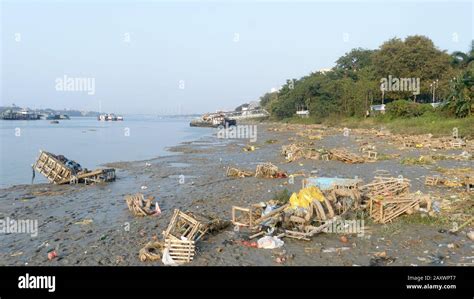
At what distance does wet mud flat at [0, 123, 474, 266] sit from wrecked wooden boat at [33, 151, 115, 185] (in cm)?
63

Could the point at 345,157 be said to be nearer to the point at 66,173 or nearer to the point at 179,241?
the point at 66,173

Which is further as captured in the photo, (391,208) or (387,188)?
(387,188)

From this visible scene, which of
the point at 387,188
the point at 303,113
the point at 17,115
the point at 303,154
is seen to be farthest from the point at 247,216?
the point at 17,115

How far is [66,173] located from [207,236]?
513 inches

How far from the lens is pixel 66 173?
2036 cm

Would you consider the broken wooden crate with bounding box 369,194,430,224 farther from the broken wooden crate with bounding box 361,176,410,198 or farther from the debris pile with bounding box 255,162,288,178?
the debris pile with bounding box 255,162,288,178

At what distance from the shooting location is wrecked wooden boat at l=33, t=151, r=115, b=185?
20.2 m

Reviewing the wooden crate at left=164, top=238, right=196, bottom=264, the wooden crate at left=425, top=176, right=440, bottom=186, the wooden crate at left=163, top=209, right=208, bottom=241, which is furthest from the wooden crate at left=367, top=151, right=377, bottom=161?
the wooden crate at left=164, top=238, right=196, bottom=264
